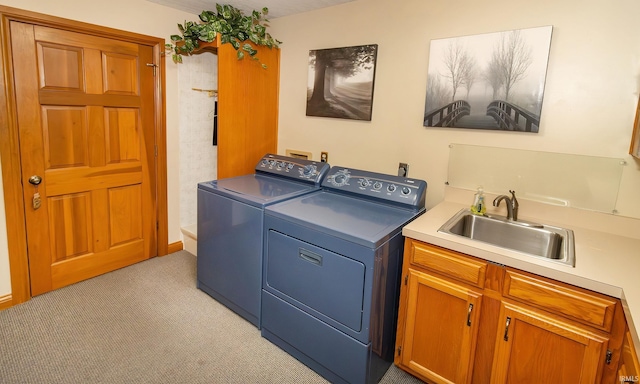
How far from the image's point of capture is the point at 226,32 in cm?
278

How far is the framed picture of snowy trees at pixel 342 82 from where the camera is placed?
104 inches

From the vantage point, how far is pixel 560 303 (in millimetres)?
1411

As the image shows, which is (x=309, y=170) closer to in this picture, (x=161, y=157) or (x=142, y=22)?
(x=161, y=157)

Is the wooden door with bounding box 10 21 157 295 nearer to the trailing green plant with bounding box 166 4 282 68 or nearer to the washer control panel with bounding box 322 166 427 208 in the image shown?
the trailing green plant with bounding box 166 4 282 68

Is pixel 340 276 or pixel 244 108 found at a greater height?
pixel 244 108

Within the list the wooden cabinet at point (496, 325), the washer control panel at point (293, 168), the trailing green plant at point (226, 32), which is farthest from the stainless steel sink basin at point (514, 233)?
the trailing green plant at point (226, 32)

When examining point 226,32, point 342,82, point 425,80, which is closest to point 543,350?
point 425,80

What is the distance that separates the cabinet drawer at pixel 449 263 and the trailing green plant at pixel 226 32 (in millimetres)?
2091

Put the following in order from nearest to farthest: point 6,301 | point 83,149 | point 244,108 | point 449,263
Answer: point 449,263 < point 6,301 < point 83,149 < point 244,108

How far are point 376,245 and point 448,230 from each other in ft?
1.36

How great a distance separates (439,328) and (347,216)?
756mm

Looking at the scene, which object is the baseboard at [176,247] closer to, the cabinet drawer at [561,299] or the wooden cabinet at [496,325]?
the wooden cabinet at [496,325]

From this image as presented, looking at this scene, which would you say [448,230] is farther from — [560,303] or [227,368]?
[227,368]

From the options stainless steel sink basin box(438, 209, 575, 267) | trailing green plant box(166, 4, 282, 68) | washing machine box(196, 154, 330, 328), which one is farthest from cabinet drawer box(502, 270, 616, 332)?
trailing green plant box(166, 4, 282, 68)
